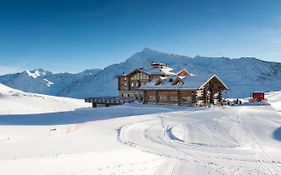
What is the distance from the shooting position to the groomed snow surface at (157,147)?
1500 cm

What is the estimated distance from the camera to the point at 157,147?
20.8 metres

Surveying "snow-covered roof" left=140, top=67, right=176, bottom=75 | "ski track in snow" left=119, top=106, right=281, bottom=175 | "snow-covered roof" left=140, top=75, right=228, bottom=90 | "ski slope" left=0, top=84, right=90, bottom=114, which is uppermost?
"snow-covered roof" left=140, top=67, right=176, bottom=75

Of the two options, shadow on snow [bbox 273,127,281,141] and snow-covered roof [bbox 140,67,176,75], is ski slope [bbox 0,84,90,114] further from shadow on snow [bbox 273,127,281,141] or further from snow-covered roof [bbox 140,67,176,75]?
shadow on snow [bbox 273,127,281,141]

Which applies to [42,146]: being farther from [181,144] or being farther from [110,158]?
[181,144]

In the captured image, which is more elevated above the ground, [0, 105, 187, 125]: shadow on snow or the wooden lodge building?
the wooden lodge building

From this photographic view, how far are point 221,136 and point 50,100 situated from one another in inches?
2500

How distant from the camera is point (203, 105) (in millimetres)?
45125

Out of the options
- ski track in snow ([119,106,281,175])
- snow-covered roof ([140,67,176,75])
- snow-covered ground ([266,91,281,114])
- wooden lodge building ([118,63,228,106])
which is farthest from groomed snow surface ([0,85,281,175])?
snow-covered roof ([140,67,176,75])

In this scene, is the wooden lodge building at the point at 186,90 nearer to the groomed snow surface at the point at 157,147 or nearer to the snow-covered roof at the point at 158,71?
the snow-covered roof at the point at 158,71

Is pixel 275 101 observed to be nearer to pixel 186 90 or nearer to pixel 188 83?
pixel 188 83

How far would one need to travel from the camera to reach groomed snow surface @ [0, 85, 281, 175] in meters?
15.0

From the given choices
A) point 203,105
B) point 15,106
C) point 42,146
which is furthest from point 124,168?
point 15,106

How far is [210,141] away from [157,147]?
4814 mm

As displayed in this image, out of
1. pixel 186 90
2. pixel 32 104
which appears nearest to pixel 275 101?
pixel 186 90
